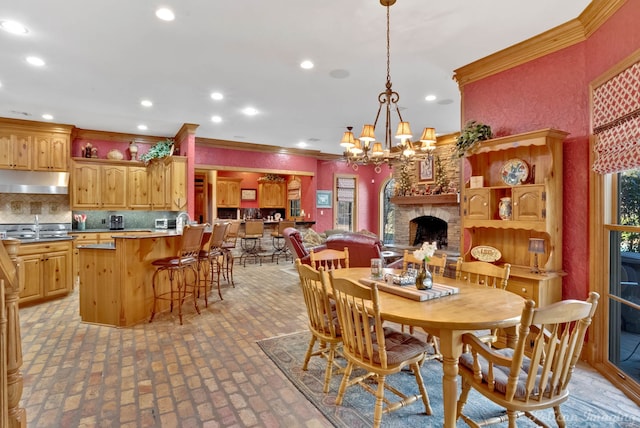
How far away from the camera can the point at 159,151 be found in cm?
663

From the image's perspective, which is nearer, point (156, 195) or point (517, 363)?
point (517, 363)

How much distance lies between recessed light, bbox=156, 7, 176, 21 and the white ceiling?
58mm

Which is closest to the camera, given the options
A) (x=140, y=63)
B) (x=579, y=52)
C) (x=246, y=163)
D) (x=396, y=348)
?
(x=396, y=348)

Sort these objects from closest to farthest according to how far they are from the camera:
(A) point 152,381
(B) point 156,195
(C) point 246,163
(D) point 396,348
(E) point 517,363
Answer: (E) point 517,363, (D) point 396,348, (A) point 152,381, (B) point 156,195, (C) point 246,163

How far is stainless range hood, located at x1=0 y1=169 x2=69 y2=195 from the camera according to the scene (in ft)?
18.5

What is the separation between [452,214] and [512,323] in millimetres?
5664

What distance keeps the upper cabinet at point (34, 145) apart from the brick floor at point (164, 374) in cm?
306

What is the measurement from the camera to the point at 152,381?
2525 mm

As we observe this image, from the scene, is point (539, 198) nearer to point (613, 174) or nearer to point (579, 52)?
point (613, 174)

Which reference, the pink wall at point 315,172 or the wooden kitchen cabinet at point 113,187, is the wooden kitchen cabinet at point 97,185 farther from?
the pink wall at point 315,172

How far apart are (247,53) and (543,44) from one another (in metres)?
2.90

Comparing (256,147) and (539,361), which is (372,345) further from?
(256,147)

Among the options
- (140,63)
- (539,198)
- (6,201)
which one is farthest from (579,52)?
(6,201)

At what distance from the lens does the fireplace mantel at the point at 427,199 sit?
692 cm
